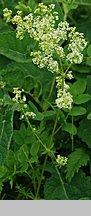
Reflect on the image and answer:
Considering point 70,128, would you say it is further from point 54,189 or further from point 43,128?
point 54,189

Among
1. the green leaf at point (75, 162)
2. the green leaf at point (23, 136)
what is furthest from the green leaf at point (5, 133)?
the green leaf at point (75, 162)

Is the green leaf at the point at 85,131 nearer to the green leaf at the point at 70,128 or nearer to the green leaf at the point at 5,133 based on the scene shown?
the green leaf at the point at 70,128

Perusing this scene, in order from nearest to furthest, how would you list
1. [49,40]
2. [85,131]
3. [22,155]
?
[49,40]
[22,155]
[85,131]

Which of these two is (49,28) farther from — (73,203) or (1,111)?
(73,203)

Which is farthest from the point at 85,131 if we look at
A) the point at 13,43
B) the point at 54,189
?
the point at 13,43

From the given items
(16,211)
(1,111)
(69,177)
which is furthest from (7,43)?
(16,211)
